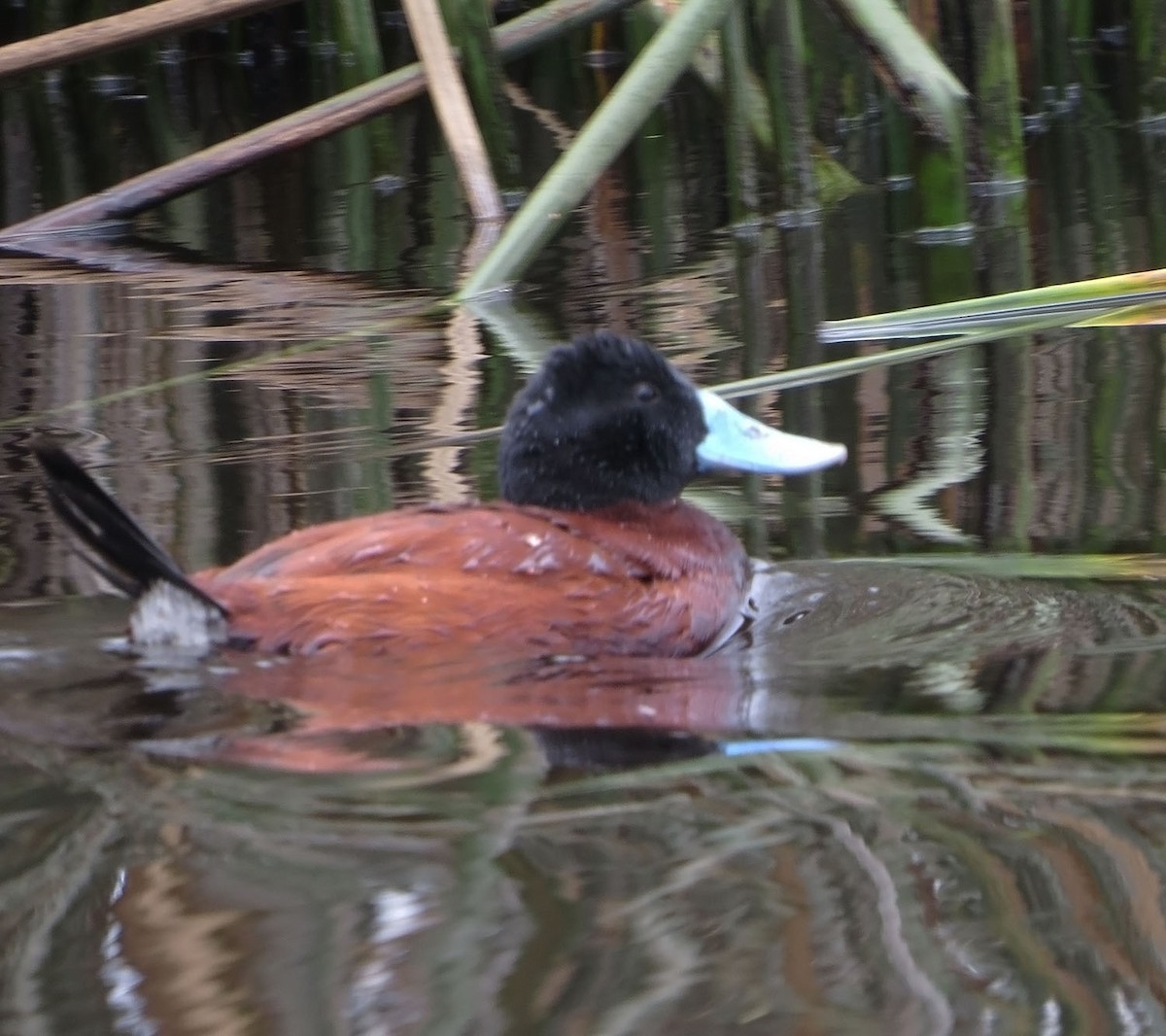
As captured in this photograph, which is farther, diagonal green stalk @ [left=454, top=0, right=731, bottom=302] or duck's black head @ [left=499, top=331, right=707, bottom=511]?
diagonal green stalk @ [left=454, top=0, right=731, bottom=302]

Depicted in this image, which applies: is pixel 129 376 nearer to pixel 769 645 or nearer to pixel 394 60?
pixel 769 645

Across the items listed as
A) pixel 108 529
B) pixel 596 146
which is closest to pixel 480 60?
pixel 596 146

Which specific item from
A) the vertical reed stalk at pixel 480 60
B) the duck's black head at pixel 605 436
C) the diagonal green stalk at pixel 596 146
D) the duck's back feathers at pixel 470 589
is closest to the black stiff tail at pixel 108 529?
the duck's back feathers at pixel 470 589

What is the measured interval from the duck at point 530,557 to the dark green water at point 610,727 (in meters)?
0.07

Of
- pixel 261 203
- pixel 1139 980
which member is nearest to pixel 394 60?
pixel 261 203

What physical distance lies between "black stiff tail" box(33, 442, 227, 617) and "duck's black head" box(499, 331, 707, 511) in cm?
75

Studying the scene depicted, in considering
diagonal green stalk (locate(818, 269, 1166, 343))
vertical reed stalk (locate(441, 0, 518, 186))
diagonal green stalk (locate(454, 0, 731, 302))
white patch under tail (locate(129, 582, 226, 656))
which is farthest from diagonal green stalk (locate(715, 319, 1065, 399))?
vertical reed stalk (locate(441, 0, 518, 186))

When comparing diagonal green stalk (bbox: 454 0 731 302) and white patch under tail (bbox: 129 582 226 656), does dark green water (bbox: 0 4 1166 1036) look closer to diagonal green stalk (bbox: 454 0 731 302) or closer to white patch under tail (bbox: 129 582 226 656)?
white patch under tail (bbox: 129 582 226 656)

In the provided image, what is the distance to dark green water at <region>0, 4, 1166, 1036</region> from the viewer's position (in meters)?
2.21

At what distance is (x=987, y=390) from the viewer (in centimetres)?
491

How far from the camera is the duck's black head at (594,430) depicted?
392cm

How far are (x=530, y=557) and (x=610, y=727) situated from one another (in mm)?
559

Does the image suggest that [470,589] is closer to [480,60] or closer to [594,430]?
[594,430]

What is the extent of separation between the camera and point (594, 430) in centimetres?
393
